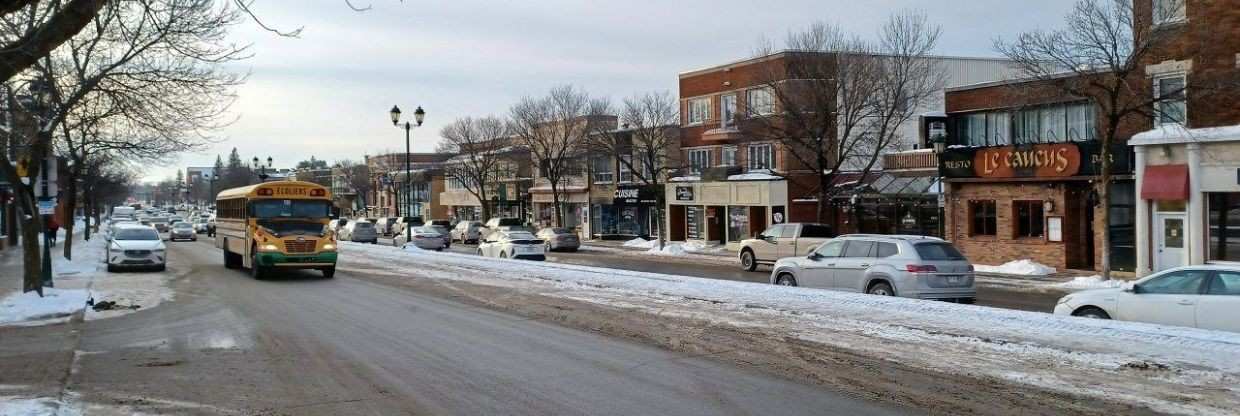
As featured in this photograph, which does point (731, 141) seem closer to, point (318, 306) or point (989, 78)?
point (989, 78)

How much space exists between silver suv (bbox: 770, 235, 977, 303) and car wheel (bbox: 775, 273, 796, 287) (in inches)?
45.1

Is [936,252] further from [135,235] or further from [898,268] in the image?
[135,235]

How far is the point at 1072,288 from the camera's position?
80.2ft

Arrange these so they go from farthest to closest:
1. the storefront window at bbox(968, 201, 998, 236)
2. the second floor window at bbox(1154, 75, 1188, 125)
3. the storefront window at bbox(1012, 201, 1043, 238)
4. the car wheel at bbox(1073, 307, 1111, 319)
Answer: the storefront window at bbox(968, 201, 998, 236)
the storefront window at bbox(1012, 201, 1043, 238)
the second floor window at bbox(1154, 75, 1188, 125)
the car wheel at bbox(1073, 307, 1111, 319)

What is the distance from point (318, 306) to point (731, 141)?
32.0m

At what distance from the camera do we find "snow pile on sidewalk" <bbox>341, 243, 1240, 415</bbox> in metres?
9.41

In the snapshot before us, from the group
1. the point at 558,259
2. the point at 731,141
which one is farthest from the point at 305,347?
the point at 731,141

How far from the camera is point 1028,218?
31562mm

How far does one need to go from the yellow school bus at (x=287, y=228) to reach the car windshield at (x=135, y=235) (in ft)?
18.7

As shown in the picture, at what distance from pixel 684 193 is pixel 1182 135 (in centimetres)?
2723

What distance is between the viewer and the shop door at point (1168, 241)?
1022 inches

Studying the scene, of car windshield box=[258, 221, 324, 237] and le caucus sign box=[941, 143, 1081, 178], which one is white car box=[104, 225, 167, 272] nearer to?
car windshield box=[258, 221, 324, 237]

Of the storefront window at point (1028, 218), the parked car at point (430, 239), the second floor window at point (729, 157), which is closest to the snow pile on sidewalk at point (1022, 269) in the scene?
the storefront window at point (1028, 218)

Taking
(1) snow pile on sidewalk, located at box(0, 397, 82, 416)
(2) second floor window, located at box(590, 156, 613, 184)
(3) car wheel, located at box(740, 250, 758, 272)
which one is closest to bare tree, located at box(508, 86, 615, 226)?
(2) second floor window, located at box(590, 156, 613, 184)
